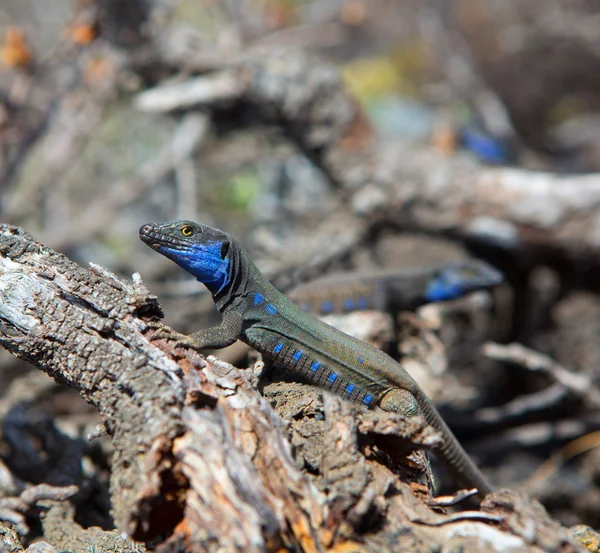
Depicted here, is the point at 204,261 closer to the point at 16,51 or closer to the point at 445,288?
the point at 445,288

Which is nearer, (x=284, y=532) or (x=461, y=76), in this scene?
(x=284, y=532)

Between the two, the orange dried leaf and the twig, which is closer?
the twig

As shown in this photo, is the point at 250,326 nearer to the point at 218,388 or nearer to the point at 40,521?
the point at 218,388

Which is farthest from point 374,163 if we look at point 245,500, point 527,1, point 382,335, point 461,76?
point 527,1

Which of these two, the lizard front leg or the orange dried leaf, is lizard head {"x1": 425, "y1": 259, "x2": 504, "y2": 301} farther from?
the orange dried leaf

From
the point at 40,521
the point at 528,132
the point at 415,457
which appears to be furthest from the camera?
the point at 528,132

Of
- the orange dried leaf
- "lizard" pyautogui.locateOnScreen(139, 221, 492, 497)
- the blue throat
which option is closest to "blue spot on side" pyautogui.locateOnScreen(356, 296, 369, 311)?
"lizard" pyautogui.locateOnScreen(139, 221, 492, 497)
